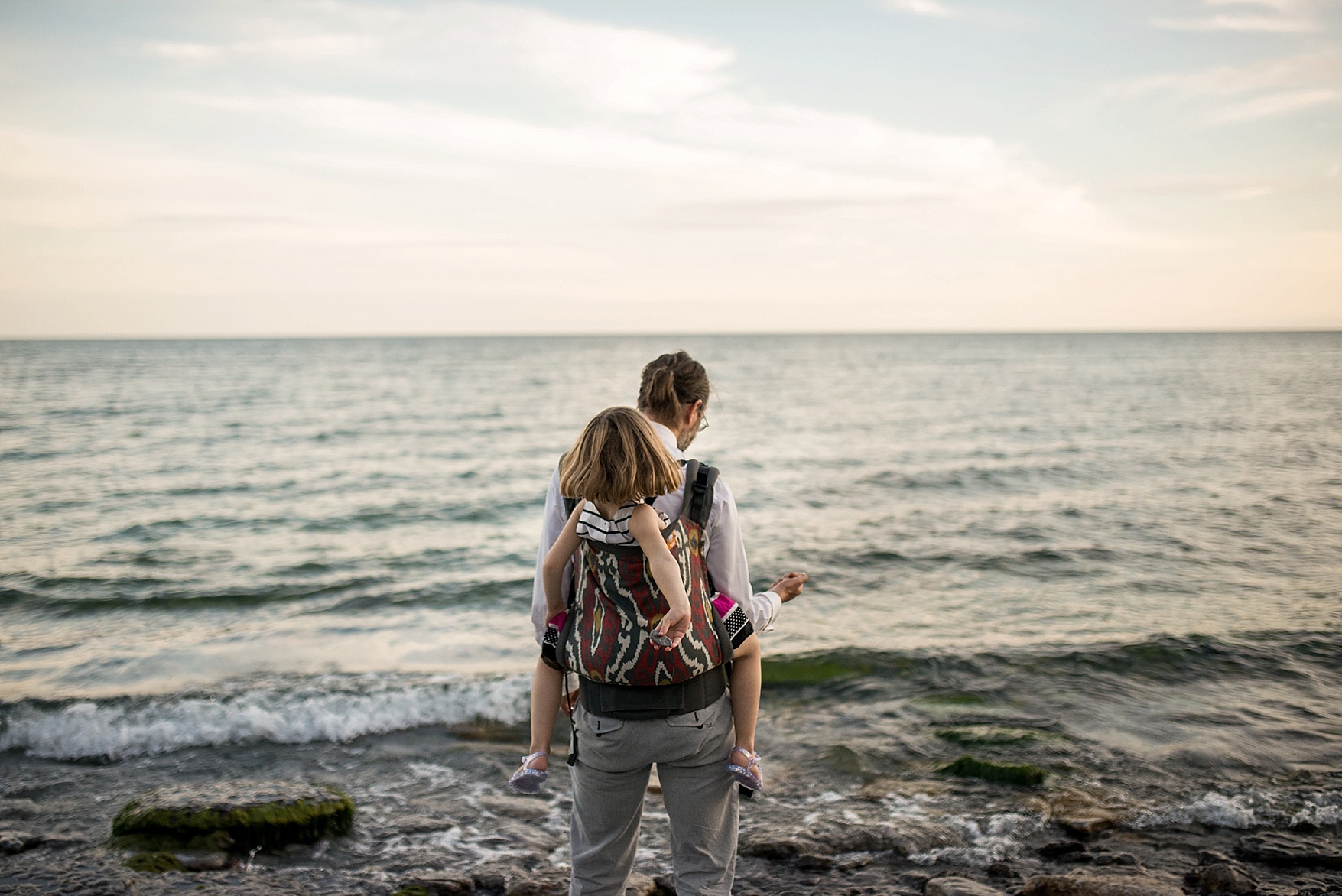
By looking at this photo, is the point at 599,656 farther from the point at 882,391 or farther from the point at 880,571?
the point at 882,391

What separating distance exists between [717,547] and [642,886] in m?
2.45

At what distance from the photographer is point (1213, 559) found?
1167 centimetres

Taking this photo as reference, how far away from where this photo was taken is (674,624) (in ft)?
7.93

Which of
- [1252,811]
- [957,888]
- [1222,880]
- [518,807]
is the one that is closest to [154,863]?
[518,807]

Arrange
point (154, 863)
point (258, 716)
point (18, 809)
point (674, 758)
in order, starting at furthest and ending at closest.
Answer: point (258, 716) → point (18, 809) → point (154, 863) → point (674, 758)

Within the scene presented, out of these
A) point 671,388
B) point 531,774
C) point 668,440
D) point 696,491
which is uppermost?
point 671,388

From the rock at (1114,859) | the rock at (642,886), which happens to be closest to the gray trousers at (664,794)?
the rock at (642,886)

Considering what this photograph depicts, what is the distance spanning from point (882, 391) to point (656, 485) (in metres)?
43.9

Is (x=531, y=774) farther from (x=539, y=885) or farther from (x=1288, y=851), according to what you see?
(x=1288, y=851)

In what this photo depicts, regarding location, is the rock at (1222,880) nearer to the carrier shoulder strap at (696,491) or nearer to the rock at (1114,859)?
the rock at (1114,859)

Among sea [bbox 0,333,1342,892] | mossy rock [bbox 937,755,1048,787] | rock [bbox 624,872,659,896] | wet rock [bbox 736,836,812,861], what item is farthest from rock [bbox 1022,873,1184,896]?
rock [bbox 624,872,659,896]

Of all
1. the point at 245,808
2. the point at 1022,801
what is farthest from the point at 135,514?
the point at 1022,801

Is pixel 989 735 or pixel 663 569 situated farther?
pixel 989 735

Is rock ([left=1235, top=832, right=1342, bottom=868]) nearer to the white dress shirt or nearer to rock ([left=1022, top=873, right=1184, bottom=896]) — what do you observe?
rock ([left=1022, top=873, right=1184, bottom=896])
